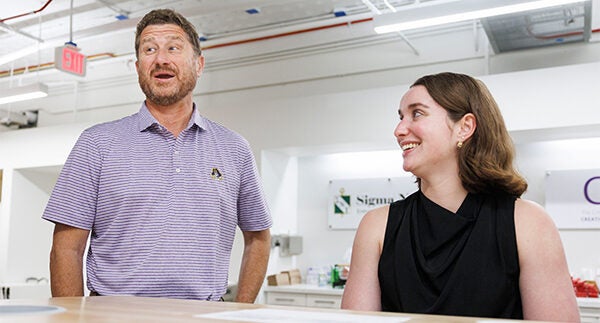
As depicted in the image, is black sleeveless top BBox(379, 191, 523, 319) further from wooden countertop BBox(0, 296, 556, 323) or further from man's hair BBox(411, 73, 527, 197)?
wooden countertop BBox(0, 296, 556, 323)

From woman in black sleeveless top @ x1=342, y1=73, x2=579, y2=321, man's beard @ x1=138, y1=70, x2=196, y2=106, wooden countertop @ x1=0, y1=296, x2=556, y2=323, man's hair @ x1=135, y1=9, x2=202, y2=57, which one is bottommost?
wooden countertop @ x1=0, y1=296, x2=556, y2=323

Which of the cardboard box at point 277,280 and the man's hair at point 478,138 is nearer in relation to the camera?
the man's hair at point 478,138

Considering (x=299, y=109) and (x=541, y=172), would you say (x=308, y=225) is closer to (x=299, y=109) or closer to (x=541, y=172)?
(x=299, y=109)

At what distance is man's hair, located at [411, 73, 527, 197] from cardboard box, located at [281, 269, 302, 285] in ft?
12.7

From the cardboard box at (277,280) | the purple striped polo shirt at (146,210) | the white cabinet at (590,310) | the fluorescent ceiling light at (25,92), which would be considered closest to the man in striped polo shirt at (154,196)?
the purple striped polo shirt at (146,210)

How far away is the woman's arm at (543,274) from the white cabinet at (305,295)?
133 inches

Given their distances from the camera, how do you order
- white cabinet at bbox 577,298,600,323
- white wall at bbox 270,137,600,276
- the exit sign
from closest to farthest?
white cabinet at bbox 577,298,600,323 < the exit sign < white wall at bbox 270,137,600,276

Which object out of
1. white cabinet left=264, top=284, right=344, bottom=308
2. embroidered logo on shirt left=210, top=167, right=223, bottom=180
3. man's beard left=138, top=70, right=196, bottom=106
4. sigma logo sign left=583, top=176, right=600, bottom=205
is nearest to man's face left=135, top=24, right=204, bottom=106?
man's beard left=138, top=70, right=196, bottom=106

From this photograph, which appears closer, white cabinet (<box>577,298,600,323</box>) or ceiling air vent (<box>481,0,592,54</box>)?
white cabinet (<box>577,298,600,323</box>)

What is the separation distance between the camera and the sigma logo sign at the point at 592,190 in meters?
4.62

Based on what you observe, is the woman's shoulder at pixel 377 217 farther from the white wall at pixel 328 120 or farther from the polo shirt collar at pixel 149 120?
the white wall at pixel 328 120

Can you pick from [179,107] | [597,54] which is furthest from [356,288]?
[597,54]

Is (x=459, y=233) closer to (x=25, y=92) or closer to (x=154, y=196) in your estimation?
(x=154, y=196)

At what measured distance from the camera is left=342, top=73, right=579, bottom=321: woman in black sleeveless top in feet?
4.60
